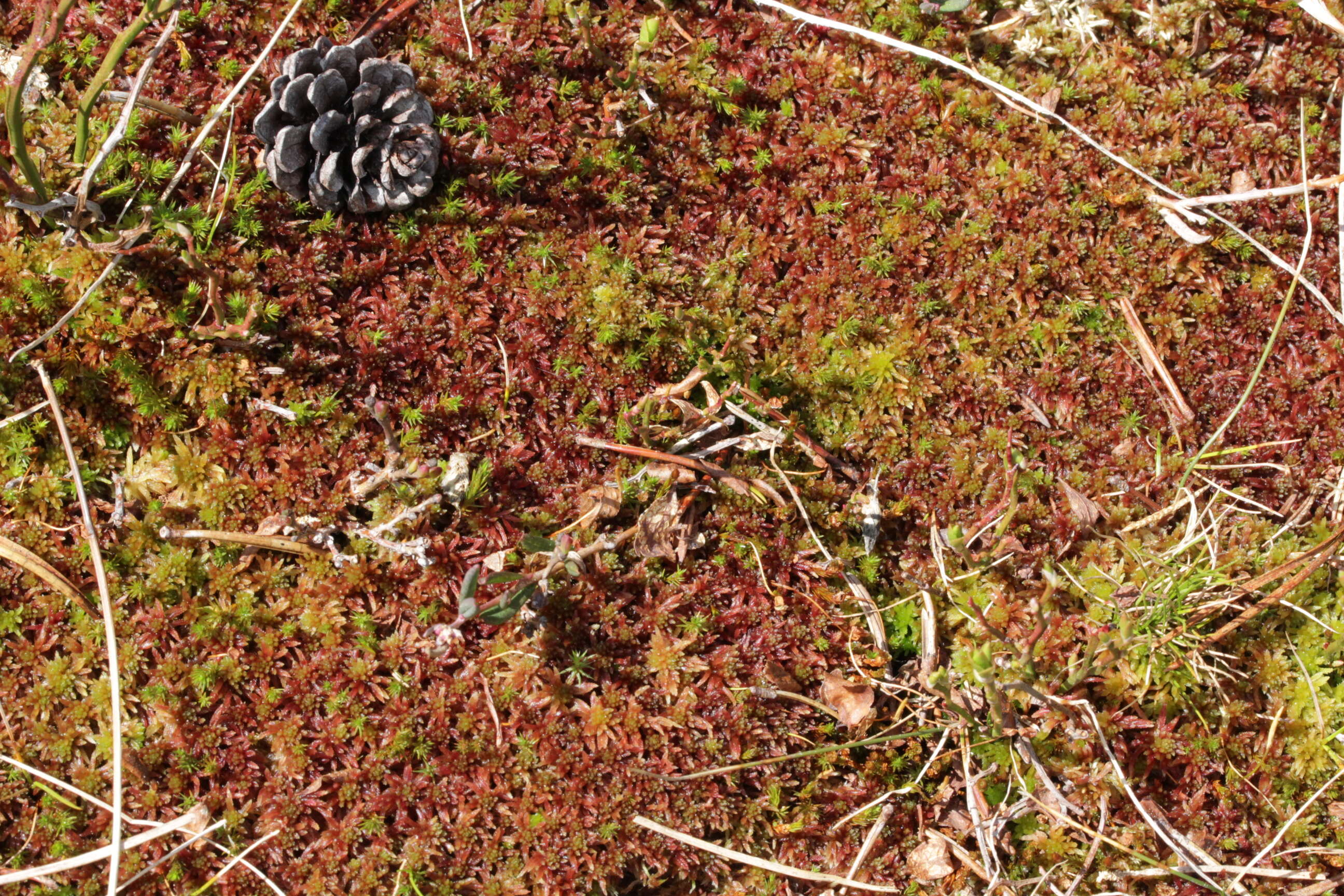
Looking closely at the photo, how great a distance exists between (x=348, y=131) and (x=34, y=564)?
1.94 metres

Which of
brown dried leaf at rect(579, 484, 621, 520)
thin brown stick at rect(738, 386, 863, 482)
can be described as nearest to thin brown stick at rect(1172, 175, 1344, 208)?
thin brown stick at rect(738, 386, 863, 482)

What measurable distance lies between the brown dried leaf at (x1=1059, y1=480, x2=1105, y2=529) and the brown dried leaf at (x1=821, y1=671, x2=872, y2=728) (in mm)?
1137

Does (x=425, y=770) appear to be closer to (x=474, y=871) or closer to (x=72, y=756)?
(x=474, y=871)

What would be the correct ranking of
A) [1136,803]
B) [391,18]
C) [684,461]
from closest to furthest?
1. [1136,803]
2. [684,461]
3. [391,18]

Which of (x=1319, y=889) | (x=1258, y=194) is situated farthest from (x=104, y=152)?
(x=1319, y=889)

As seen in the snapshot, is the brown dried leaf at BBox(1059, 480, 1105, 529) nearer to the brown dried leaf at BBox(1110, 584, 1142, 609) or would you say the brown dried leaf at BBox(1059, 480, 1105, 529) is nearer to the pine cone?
the brown dried leaf at BBox(1110, 584, 1142, 609)

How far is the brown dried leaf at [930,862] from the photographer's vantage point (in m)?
3.54

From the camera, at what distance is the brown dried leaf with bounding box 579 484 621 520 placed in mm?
3576

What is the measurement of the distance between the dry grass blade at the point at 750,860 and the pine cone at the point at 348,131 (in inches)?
99.7

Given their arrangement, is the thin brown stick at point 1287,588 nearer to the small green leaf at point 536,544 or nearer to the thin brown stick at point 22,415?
the small green leaf at point 536,544

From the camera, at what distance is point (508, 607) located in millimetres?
3195

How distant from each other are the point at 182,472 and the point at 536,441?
1.32m

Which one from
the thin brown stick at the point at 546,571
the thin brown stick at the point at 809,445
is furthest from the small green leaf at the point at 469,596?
the thin brown stick at the point at 809,445

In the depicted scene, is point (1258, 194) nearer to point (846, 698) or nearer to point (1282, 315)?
point (1282, 315)
